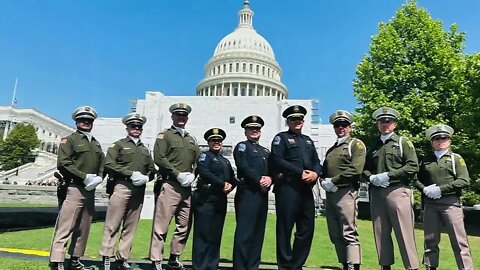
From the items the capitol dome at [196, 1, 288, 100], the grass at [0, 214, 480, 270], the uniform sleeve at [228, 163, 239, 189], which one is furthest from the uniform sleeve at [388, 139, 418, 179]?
the capitol dome at [196, 1, 288, 100]

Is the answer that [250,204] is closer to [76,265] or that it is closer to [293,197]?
[293,197]

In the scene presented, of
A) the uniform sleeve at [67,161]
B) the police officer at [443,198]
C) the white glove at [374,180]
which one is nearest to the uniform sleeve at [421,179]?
the police officer at [443,198]

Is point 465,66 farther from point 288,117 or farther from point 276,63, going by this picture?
point 276,63

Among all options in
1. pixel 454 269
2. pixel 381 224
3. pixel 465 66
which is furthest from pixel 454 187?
pixel 465 66

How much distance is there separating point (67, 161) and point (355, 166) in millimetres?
3600

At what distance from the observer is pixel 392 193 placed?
4.78 m

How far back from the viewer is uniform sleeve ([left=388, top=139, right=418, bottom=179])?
4.71 m

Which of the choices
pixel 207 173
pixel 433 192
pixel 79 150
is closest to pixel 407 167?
pixel 433 192

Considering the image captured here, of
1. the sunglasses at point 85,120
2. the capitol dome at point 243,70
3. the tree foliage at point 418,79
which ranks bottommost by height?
the sunglasses at point 85,120

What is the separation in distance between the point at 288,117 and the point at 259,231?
1471mm

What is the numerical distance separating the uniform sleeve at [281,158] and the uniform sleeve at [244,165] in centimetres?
28

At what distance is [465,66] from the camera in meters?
16.7

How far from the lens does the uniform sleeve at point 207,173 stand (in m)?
4.79

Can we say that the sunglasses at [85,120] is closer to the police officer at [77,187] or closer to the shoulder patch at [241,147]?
the police officer at [77,187]
